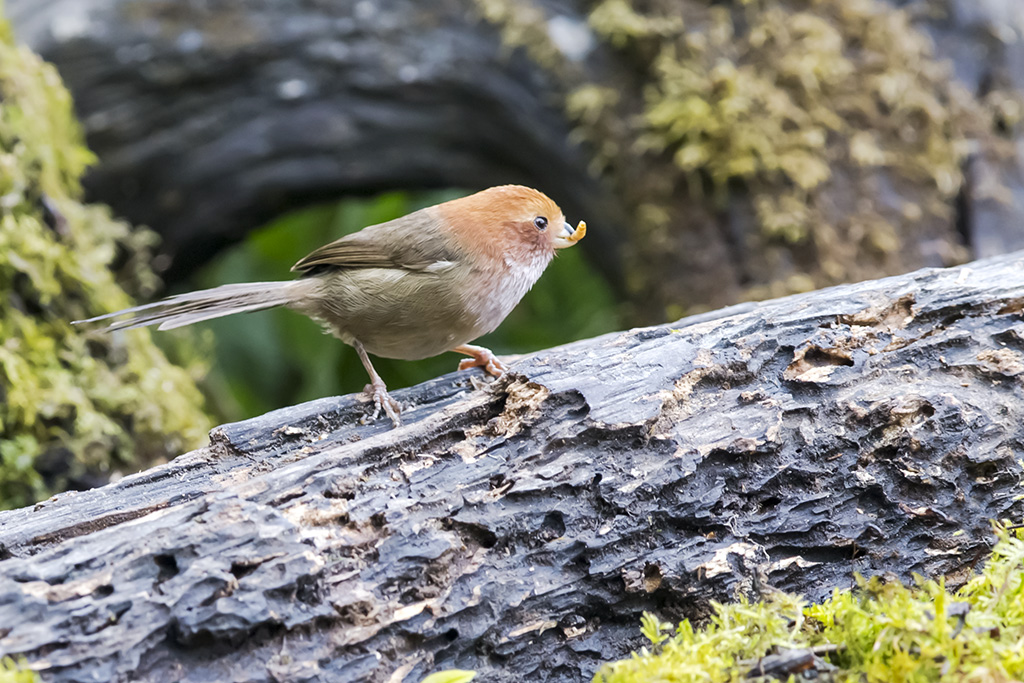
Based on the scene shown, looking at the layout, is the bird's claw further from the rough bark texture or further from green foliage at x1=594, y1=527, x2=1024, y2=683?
green foliage at x1=594, y1=527, x2=1024, y2=683

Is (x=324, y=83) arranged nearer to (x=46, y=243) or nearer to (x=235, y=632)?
(x=46, y=243)

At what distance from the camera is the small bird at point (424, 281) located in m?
3.45

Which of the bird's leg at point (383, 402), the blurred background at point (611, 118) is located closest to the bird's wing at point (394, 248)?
the bird's leg at point (383, 402)

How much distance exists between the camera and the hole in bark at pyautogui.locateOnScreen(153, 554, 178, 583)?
2.18 m

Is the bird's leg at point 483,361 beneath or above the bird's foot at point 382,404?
beneath

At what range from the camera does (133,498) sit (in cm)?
257

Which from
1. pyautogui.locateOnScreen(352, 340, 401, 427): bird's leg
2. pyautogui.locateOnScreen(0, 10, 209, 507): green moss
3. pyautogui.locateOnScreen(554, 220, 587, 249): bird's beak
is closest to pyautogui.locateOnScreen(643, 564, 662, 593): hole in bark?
pyautogui.locateOnScreen(352, 340, 401, 427): bird's leg

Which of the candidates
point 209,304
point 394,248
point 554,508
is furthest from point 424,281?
point 554,508

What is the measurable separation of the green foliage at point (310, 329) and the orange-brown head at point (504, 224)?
3.48m

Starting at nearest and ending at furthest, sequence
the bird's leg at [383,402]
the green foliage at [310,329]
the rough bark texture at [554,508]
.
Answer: the rough bark texture at [554,508], the bird's leg at [383,402], the green foliage at [310,329]

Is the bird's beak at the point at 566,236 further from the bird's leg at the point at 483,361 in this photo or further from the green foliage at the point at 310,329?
the green foliage at the point at 310,329

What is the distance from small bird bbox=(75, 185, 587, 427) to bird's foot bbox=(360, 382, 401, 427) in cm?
35

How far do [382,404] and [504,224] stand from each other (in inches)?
40.9

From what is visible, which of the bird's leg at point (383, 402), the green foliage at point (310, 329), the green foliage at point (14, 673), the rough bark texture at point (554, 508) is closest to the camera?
the green foliage at point (14, 673)
